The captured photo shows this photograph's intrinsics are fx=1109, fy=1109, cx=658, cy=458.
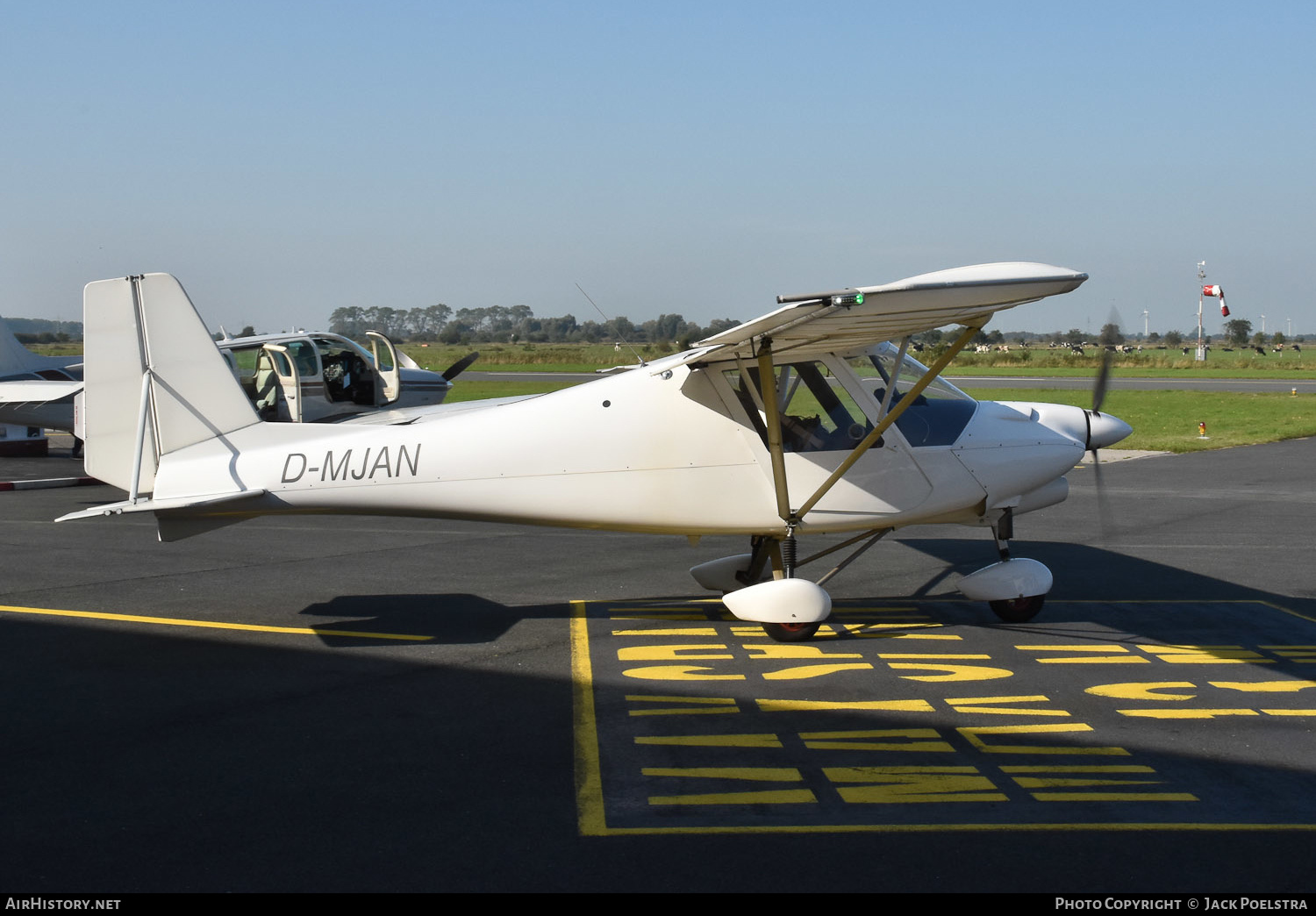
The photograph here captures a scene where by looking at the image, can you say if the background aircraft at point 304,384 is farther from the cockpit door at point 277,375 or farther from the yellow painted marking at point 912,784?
the yellow painted marking at point 912,784

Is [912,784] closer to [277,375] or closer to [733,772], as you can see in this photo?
[733,772]

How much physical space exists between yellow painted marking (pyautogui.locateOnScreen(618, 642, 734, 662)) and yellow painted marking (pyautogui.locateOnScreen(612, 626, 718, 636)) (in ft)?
1.17

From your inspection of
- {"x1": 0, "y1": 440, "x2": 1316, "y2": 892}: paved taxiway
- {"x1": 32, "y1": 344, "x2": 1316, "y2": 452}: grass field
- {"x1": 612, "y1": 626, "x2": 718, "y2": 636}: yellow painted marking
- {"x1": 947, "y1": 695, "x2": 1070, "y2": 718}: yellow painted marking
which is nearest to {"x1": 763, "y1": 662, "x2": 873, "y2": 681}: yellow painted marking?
{"x1": 0, "y1": 440, "x2": 1316, "y2": 892}: paved taxiway

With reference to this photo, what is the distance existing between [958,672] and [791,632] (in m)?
1.33

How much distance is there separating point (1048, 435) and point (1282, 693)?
283 centimetres

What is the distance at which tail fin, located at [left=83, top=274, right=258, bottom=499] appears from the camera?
849 centimetres

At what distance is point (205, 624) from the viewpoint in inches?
358

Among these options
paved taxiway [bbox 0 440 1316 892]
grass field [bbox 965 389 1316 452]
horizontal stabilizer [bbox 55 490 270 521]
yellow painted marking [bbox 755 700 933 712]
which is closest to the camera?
paved taxiway [bbox 0 440 1316 892]

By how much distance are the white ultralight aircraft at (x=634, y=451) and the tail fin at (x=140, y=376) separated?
14 mm

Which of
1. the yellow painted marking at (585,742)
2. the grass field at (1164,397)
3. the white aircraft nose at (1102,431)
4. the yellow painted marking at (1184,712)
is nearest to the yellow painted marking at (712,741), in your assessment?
the yellow painted marking at (585,742)

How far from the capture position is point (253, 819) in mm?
5102

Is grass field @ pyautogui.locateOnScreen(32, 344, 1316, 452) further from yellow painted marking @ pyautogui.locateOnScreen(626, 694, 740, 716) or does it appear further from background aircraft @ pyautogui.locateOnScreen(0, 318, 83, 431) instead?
background aircraft @ pyautogui.locateOnScreen(0, 318, 83, 431)
